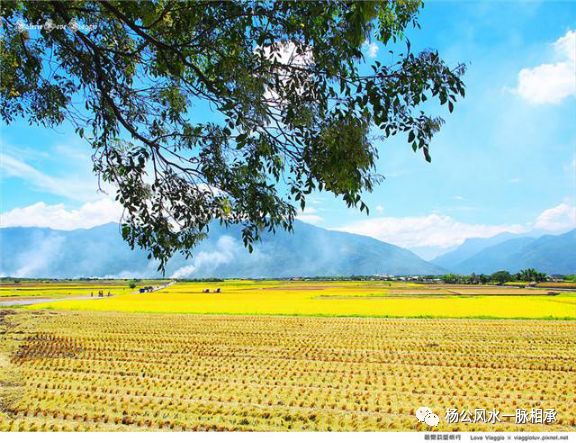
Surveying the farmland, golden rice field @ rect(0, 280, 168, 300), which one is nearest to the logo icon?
the farmland

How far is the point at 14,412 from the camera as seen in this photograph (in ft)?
33.9

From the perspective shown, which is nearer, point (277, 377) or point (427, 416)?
point (427, 416)

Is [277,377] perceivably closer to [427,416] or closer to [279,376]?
[279,376]

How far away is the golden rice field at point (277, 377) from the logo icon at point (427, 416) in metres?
0.20

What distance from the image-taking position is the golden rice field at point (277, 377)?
10156 millimetres

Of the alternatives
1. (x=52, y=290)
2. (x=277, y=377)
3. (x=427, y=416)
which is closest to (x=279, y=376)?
(x=277, y=377)

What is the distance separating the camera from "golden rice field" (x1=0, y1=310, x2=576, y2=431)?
1016 centimetres

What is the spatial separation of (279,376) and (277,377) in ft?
0.64

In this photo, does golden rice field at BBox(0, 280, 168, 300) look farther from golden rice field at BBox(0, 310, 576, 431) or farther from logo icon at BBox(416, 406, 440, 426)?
logo icon at BBox(416, 406, 440, 426)

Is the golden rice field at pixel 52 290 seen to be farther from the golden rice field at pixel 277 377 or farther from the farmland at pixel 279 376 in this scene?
the golden rice field at pixel 277 377

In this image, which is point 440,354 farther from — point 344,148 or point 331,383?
point 344,148

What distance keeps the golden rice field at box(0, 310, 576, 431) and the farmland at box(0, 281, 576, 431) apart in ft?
0.17

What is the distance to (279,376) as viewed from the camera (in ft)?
49.7

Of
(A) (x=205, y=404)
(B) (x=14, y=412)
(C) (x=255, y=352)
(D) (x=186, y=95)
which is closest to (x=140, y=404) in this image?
(A) (x=205, y=404)
